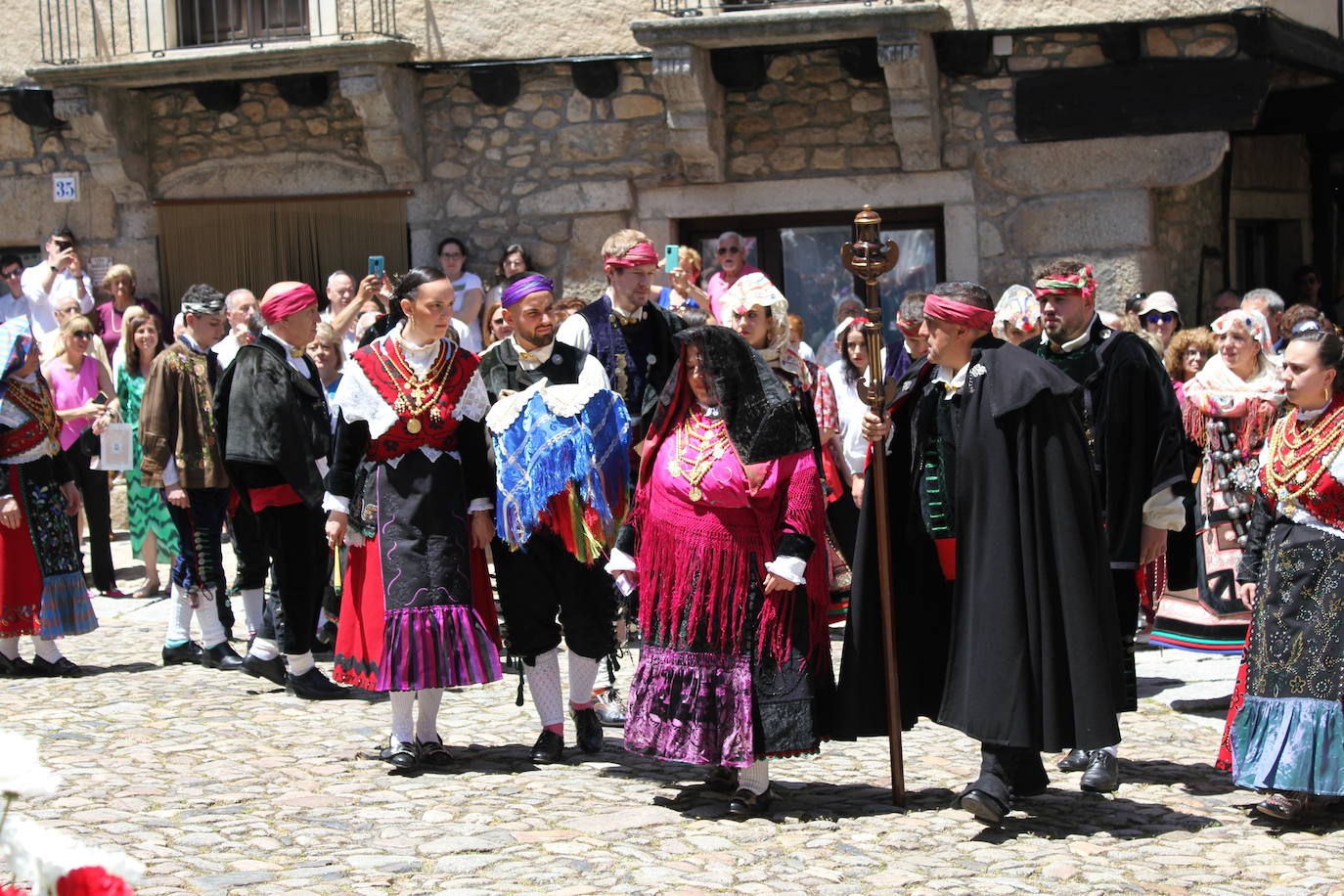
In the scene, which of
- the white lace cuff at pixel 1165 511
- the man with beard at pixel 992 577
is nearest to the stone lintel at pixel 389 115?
the man with beard at pixel 992 577

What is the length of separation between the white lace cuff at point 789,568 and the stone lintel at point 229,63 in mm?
8795

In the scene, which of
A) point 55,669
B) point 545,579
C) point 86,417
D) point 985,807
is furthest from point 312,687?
point 86,417

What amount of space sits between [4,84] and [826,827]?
1165 cm

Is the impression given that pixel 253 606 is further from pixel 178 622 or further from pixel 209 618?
pixel 178 622

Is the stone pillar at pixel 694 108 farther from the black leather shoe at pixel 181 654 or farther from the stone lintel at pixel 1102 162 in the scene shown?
the black leather shoe at pixel 181 654

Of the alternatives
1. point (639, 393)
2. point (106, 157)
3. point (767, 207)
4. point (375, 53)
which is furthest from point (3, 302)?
point (639, 393)

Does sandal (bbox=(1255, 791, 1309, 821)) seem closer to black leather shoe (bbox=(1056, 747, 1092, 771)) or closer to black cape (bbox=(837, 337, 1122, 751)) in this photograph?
black cape (bbox=(837, 337, 1122, 751))

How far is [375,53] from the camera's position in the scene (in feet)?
43.5

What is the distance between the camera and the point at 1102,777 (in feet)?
19.4

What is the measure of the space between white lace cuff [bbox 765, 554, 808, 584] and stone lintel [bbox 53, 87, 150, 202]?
33.9ft

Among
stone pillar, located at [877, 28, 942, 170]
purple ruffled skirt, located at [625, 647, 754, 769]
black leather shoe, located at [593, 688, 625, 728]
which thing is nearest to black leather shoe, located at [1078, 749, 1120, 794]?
purple ruffled skirt, located at [625, 647, 754, 769]

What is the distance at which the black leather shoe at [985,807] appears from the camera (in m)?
5.31

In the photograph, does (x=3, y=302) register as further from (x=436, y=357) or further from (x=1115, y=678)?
(x=1115, y=678)

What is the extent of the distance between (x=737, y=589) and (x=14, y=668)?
4.60m
